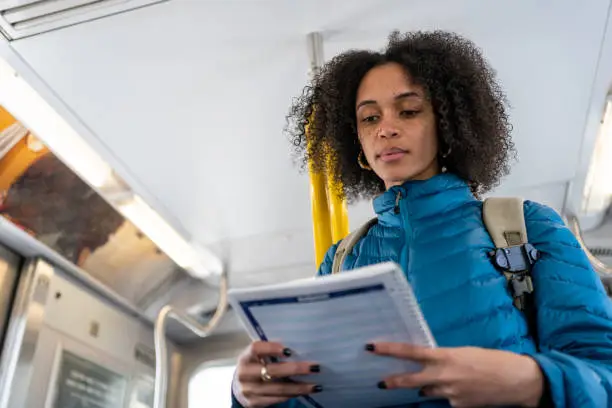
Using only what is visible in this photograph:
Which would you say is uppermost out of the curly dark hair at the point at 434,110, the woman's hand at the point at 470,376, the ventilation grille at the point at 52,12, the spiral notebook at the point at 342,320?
the ventilation grille at the point at 52,12

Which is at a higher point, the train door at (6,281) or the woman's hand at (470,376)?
the train door at (6,281)

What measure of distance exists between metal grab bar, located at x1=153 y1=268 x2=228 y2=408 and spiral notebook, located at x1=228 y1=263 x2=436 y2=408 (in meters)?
3.15

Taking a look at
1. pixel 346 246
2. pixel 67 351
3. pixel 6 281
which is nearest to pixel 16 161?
pixel 6 281

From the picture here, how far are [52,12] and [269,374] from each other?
1832mm

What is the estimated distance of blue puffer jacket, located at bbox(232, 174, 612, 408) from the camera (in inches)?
35.7

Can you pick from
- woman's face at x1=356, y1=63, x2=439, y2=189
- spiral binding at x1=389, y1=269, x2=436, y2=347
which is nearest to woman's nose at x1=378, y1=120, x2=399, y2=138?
woman's face at x1=356, y1=63, x2=439, y2=189

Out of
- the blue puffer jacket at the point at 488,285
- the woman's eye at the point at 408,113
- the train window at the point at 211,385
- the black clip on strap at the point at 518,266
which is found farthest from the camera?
the train window at the point at 211,385

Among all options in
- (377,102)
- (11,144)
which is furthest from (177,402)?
(377,102)

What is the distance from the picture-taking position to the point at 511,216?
117cm

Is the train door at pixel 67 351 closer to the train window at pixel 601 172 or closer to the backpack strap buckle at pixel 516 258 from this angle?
the backpack strap buckle at pixel 516 258

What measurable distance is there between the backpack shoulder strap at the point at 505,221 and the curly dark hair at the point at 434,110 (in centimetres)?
26

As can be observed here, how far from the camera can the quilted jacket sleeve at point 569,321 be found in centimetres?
88

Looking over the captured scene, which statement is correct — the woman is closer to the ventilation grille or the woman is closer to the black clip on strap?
the black clip on strap

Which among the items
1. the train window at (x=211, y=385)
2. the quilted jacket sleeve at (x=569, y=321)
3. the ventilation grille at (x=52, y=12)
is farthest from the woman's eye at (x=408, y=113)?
the train window at (x=211, y=385)
